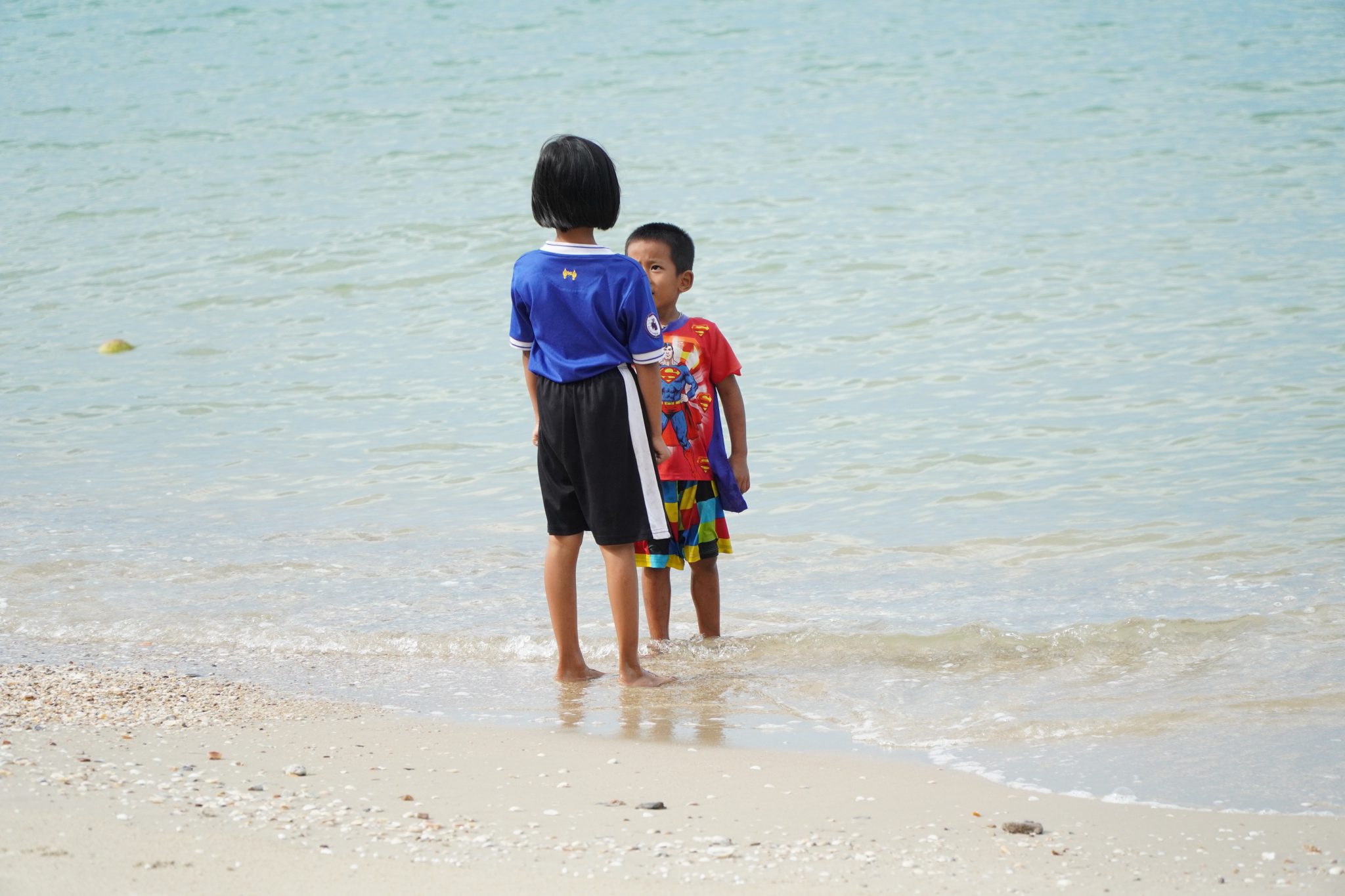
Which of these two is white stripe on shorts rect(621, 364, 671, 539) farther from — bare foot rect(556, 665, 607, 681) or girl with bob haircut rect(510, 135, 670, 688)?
bare foot rect(556, 665, 607, 681)

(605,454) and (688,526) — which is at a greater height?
(605,454)

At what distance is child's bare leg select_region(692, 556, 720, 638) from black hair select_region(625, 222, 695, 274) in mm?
1018

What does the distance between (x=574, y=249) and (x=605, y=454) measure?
618 millimetres

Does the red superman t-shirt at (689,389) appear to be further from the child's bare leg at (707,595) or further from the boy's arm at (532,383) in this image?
the boy's arm at (532,383)

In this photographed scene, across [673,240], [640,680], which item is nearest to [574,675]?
[640,680]

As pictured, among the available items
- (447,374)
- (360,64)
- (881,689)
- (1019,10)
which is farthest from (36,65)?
(881,689)

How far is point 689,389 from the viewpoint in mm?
4688

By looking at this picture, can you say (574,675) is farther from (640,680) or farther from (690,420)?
(690,420)

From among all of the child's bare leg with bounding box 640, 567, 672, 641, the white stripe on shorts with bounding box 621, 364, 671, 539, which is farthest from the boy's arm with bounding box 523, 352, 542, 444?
the child's bare leg with bounding box 640, 567, 672, 641

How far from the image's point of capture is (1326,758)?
11.9 ft

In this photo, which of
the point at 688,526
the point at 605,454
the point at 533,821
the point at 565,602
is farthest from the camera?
the point at 688,526

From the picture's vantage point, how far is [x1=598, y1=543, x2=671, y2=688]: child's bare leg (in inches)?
173

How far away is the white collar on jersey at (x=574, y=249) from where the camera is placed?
418cm

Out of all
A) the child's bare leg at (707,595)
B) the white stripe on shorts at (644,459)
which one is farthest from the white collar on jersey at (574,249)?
the child's bare leg at (707,595)
